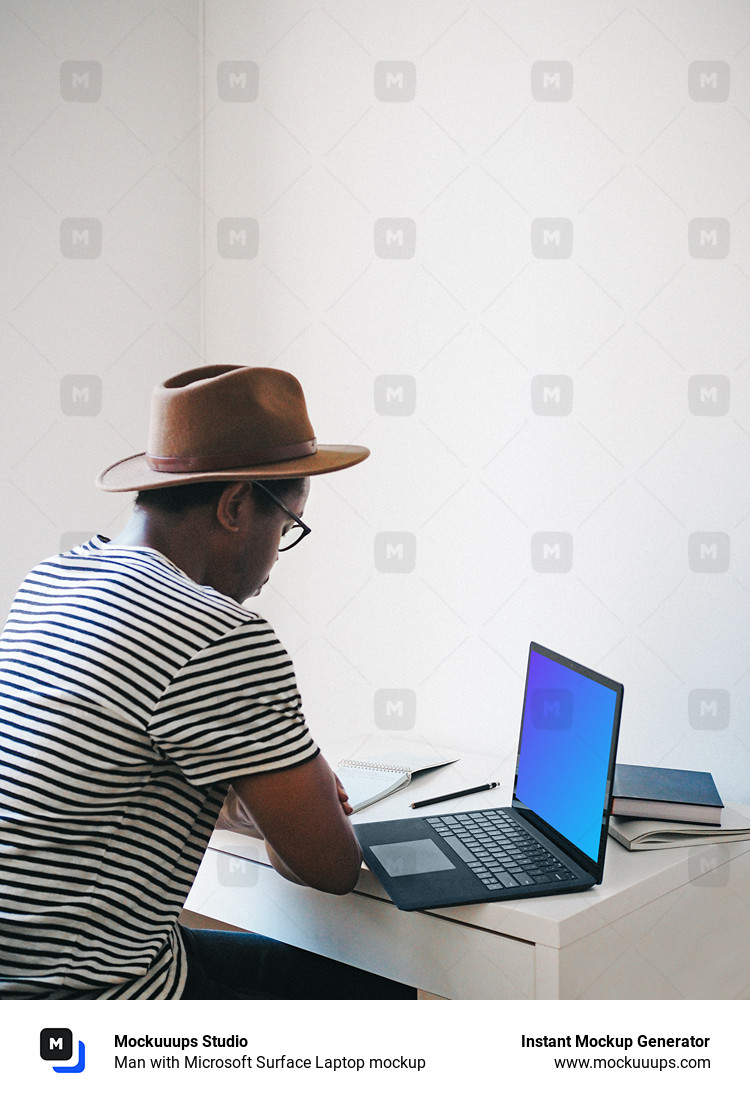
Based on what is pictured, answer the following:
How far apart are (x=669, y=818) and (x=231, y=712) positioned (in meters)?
0.61

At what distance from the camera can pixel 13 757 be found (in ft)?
2.92

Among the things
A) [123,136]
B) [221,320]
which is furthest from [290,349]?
[123,136]

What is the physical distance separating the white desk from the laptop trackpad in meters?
0.03

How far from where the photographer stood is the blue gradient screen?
104 cm

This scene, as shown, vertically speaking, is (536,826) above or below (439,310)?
below

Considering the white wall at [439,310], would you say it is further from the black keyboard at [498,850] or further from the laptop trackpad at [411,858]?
the laptop trackpad at [411,858]

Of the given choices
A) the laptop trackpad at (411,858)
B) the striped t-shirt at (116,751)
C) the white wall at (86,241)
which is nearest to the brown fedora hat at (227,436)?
the striped t-shirt at (116,751)

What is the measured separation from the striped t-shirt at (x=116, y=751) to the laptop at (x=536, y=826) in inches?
9.4

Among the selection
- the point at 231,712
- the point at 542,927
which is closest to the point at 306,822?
the point at 231,712

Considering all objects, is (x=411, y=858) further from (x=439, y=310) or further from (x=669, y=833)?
(x=439, y=310)

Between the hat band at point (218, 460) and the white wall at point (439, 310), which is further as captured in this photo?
the white wall at point (439, 310)

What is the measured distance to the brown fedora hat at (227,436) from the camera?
105 centimetres

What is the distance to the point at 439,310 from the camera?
1.71 m
